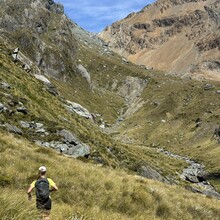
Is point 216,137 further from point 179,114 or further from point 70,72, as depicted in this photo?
point 70,72

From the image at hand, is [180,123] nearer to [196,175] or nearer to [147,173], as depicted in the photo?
[196,175]

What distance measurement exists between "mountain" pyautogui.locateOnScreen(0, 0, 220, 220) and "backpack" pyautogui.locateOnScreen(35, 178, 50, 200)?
683mm

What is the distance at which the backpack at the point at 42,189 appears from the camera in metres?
11.2

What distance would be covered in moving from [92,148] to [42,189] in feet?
101

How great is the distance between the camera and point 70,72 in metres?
177

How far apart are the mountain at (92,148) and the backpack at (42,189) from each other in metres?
0.68

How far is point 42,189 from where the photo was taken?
11.3m

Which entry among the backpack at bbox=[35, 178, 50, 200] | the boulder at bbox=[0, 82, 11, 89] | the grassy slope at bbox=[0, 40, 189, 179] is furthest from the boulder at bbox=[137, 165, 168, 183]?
the backpack at bbox=[35, 178, 50, 200]

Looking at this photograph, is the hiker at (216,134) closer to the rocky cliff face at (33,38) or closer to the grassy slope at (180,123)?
the grassy slope at (180,123)

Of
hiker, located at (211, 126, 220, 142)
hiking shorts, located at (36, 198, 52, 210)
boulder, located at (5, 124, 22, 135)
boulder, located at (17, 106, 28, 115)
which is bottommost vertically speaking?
hiking shorts, located at (36, 198, 52, 210)

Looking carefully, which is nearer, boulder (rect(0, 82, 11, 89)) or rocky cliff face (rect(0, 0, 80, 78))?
boulder (rect(0, 82, 11, 89))

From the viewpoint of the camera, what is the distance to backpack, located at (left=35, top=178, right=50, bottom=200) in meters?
11.2

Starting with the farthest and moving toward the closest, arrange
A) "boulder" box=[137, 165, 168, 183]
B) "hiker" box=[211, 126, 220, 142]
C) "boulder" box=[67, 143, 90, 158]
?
Result: 1. "hiker" box=[211, 126, 220, 142]
2. "boulder" box=[137, 165, 168, 183]
3. "boulder" box=[67, 143, 90, 158]

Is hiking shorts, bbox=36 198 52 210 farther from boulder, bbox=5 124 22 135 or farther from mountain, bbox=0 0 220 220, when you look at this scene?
boulder, bbox=5 124 22 135
